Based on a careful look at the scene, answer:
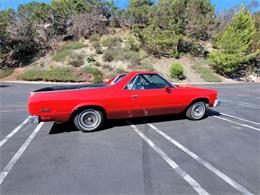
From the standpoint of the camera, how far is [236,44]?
23.1 metres

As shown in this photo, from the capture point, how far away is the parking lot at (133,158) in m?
3.16

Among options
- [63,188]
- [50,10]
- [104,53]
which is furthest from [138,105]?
[50,10]

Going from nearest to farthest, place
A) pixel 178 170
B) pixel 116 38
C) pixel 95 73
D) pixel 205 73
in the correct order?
pixel 178 170 → pixel 95 73 → pixel 205 73 → pixel 116 38

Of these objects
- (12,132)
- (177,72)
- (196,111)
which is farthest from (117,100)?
(177,72)

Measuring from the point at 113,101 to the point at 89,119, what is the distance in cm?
77

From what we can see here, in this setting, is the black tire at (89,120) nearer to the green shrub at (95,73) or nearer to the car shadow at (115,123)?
the car shadow at (115,123)

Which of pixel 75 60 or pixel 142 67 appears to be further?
pixel 75 60

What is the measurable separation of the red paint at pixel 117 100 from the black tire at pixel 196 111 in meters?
0.23

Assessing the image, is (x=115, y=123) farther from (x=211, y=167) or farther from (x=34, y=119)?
(x=211, y=167)

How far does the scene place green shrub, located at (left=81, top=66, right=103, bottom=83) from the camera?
65.6ft

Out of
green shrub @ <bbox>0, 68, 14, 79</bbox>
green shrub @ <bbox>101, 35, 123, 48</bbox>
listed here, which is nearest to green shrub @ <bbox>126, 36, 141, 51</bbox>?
green shrub @ <bbox>101, 35, 123, 48</bbox>

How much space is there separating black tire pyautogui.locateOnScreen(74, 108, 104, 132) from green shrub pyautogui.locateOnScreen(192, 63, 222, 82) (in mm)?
19157

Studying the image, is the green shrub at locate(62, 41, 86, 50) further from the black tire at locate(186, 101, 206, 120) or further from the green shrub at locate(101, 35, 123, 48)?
the black tire at locate(186, 101, 206, 120)

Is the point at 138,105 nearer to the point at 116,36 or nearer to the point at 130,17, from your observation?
the point at 116,36
